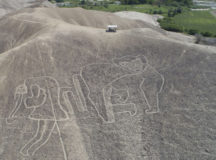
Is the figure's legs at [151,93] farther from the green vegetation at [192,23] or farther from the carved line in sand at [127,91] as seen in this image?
the green vegetation at [192,23]

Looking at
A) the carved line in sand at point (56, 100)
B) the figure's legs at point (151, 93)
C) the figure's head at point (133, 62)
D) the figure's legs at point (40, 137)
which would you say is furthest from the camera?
the figure's head at point (133, 62)

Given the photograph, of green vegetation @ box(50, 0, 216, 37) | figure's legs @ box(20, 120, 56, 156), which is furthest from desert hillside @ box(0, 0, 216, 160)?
green vegetation @ box(50, 0, 216, 37)

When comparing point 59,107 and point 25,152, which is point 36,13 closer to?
point 59,107

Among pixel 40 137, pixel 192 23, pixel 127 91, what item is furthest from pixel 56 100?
pixel 192 23

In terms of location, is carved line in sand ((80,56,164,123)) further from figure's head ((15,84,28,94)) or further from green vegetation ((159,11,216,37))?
green vegetation ((159,11,216,37))

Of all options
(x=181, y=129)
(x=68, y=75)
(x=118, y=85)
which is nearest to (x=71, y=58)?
(x=68, y=75)

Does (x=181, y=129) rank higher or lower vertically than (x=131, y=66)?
lower

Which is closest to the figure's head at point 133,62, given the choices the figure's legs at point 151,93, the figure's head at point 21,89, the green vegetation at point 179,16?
the figure's legs at point 151,93

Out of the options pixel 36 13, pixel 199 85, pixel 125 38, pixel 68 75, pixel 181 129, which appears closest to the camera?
pixel 181 129
